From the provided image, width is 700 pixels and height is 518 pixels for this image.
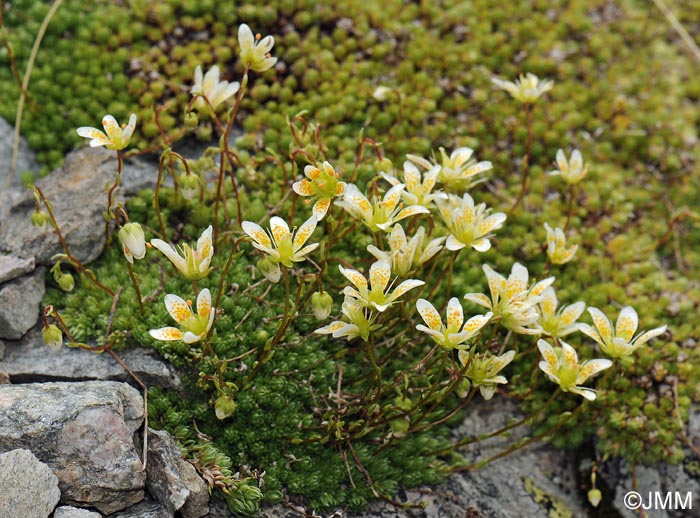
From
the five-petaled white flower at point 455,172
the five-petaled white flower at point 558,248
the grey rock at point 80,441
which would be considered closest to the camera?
the grey rock at point 80,441

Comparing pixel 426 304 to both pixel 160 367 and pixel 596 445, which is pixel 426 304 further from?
pixel 596 445

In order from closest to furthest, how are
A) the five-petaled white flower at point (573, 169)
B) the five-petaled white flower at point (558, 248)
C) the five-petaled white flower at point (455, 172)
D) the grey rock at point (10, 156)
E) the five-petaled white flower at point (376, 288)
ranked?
the five-petaled white flower at point (376, 288)
the five-petaled white flower at point (455, 172)
the five-petaled white flower at point (558, 248)
the five-petaled white flower at point (573, 169)
the grey rock at point (10, 156)

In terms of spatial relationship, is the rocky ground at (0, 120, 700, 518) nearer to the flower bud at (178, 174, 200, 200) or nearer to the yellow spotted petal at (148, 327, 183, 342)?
the yellow spotted petal at (148, 327, 183, 342)

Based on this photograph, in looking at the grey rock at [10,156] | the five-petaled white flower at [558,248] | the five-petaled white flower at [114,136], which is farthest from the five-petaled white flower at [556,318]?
the grey rock at [10,156]

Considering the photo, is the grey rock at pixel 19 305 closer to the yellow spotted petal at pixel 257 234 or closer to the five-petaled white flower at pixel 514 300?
the yellow spotted petal at pixel 257 234

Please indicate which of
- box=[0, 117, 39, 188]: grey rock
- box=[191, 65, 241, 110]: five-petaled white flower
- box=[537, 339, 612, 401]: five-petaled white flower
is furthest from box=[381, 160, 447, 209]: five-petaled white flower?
box=[0, 117, 39, 188]: grey rock

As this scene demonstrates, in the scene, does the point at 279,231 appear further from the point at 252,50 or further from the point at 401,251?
the point at 252,50
